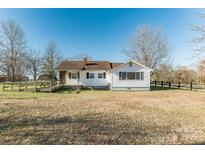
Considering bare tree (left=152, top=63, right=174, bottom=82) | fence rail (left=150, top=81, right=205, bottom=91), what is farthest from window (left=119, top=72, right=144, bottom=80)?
bare tree (left=152, top=63, right=174, bottom=82)

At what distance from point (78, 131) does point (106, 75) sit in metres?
19.2

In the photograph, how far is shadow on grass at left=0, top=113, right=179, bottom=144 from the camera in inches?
167

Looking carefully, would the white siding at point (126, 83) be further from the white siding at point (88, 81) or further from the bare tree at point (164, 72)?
the bare tree at point (164, 72)

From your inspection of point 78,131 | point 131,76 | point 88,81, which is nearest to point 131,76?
point 131,76

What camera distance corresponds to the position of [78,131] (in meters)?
4.97

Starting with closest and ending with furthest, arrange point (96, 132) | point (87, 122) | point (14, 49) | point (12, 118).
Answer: point (96, 132), point (87, 122), point (12, 118), point (14, 49)

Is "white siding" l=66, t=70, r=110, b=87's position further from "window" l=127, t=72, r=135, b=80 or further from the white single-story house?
"window" l=127, t=72, r=135, b=80

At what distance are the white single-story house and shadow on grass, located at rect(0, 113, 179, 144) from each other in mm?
14968

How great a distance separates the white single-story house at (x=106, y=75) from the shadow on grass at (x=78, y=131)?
1497 cm

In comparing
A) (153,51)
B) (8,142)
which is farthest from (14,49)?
(8,142)
